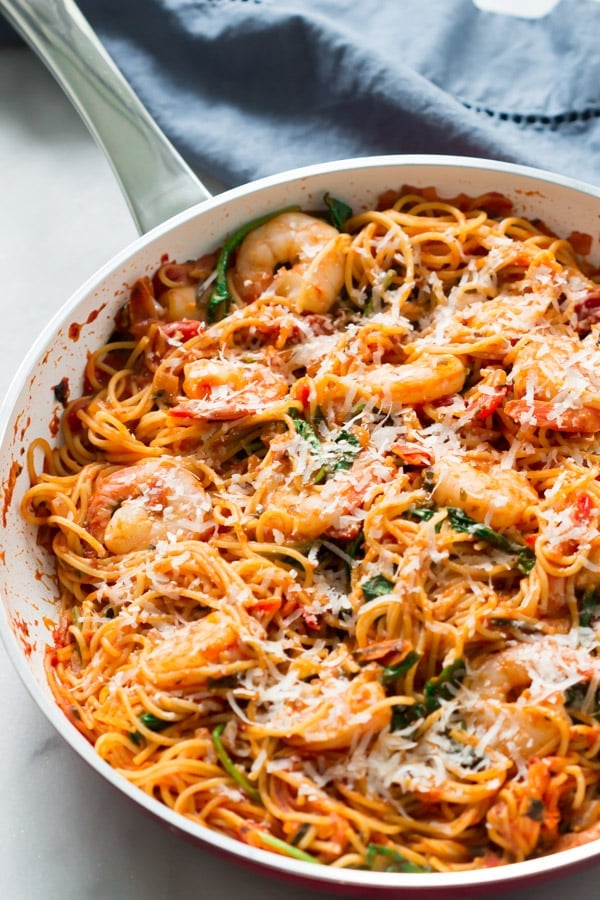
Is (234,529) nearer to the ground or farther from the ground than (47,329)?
nearer to the ground

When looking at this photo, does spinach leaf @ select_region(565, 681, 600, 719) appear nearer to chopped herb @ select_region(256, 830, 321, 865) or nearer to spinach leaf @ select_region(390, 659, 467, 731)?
spinach leaf @ select_region(390, 659, 467, 731)

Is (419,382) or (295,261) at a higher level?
(295,261)

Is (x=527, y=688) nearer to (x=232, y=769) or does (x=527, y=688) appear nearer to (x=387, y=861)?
(x=387, y=861)

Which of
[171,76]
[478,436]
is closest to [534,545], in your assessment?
[478,436]

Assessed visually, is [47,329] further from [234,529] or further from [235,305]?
[234,529]

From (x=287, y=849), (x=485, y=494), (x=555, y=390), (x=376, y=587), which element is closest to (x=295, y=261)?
(x=555, y=390)

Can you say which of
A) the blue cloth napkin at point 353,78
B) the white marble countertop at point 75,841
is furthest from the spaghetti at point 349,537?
the blue cloth napkin at point 353,78
